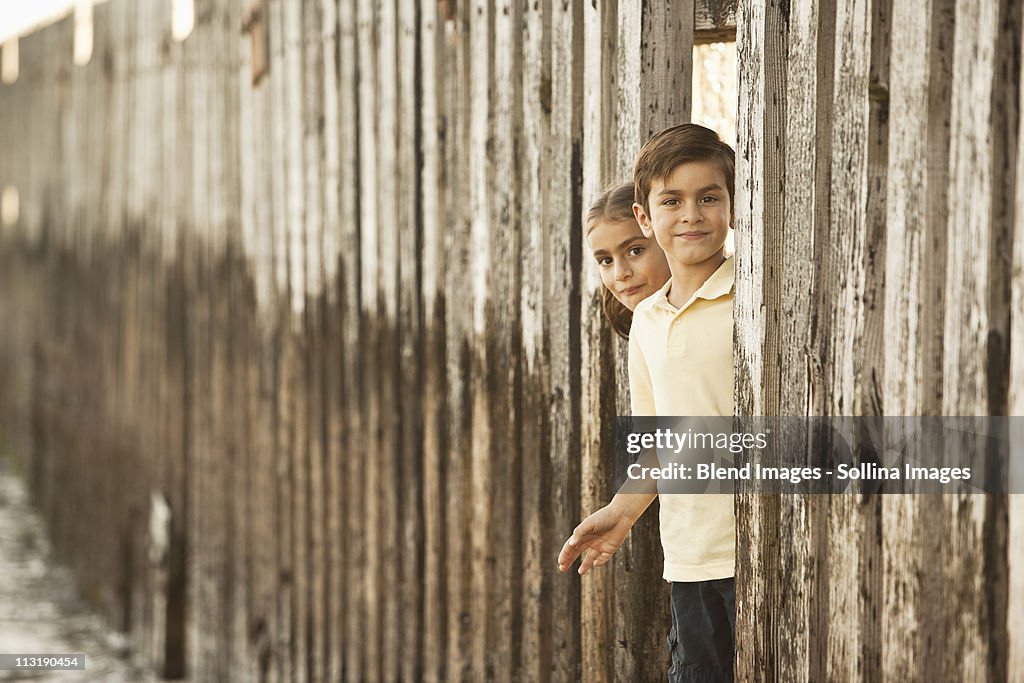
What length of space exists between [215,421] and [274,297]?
890 millimetres

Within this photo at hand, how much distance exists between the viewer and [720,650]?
254cm

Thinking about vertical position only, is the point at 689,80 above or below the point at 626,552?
above

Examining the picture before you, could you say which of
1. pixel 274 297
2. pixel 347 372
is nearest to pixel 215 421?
pixel 274 297

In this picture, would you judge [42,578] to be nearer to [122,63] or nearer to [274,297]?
[122,63]

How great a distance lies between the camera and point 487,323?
339 cm

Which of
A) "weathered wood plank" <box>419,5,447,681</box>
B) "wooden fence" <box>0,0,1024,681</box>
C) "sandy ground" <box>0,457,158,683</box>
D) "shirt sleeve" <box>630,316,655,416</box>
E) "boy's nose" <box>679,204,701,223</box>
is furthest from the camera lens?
"sandy ground" <box>0,457,158,683</box>

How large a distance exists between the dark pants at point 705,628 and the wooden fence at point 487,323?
132mm

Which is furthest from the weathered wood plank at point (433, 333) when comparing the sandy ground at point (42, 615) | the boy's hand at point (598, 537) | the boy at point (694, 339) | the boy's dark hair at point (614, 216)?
the sandy ground at point (42, 615)

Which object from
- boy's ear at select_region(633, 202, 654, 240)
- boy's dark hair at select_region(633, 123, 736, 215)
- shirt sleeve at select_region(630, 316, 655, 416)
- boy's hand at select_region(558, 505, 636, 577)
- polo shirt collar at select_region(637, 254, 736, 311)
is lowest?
boy's hand at select_region(558, 505, 636, 577)

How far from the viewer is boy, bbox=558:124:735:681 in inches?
97.1

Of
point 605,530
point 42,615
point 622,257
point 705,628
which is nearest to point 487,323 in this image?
point 622,257

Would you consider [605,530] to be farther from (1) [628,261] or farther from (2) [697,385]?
(1) [628,261]

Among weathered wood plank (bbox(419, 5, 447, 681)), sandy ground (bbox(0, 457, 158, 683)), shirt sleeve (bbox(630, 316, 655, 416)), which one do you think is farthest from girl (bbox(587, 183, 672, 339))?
sandy ground (bbox(0, 457, 158, 683))

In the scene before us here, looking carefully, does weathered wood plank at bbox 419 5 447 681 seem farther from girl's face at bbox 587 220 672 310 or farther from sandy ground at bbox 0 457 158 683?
sandy ground at bbox 0 457 158 683
